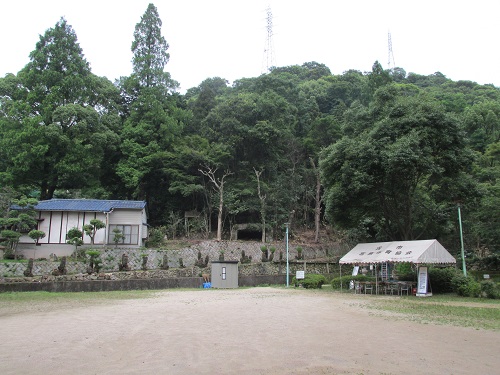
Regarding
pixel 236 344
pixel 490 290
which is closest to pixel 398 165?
pixel 490 290

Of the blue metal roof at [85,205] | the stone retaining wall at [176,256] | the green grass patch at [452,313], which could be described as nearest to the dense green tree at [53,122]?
the blue metal roof at [85,205]

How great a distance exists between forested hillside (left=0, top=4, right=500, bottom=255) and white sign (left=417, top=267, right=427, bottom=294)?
5.38 m

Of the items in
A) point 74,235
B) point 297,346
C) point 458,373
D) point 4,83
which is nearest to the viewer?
point 458,373

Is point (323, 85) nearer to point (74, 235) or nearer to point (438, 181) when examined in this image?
point (438, 181)

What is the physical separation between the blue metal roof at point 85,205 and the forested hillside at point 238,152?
3.38 metres

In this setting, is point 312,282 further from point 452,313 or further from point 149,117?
point 149,117

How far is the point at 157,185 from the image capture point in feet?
133

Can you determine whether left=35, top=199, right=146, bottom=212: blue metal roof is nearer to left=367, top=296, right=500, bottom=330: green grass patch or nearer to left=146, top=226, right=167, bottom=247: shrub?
left=146, top=226, right=167, bottom=247: shrub

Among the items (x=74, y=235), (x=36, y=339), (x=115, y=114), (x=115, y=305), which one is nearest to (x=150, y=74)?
(x=115, y=114)

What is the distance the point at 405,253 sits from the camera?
19750mm

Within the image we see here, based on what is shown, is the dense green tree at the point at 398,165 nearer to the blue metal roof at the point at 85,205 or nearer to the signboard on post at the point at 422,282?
the signboard on post at the point at 422,282

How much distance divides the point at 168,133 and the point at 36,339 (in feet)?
108

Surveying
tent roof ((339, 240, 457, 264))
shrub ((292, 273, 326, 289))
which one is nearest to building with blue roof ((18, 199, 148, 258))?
shrub ((292, 273, 326, 289))

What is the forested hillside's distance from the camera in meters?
23.9
